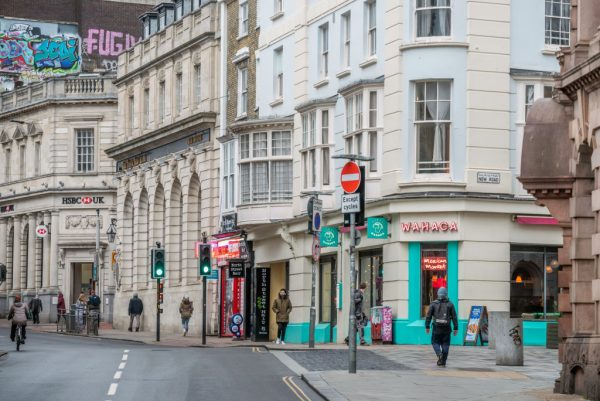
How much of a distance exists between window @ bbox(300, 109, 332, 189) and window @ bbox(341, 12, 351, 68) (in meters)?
1.80

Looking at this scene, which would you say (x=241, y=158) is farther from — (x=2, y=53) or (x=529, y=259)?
(x=2, y=53)

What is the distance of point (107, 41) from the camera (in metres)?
98.8

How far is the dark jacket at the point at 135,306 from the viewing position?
223 ft

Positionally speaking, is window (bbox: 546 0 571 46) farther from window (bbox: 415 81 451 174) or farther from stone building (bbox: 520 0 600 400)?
stone building (bbox: 520 0 600 400)

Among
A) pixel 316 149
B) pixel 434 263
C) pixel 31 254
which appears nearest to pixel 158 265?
pixel 316 149

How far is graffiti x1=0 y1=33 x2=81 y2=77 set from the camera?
9675 centimetres

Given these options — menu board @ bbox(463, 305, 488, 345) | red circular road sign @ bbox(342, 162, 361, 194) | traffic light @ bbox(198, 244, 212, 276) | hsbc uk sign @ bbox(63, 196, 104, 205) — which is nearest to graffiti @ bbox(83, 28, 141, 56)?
hsbc uk sign @ bbox(63, 196, 104, 205)

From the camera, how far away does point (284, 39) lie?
52.6m

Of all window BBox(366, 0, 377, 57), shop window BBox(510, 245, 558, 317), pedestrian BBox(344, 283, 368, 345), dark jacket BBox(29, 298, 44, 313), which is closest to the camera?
pedestrian BBox(344, 283, 368, 345)

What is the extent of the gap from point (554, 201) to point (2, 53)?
74.6 m

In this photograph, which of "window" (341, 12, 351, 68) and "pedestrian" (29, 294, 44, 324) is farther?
"pedestrian" (29, 294, 44, 324)

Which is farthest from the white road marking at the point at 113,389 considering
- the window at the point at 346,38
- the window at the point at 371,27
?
the window at the point at 346,38

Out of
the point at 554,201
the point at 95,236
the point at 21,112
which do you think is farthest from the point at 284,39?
the point at 21,112

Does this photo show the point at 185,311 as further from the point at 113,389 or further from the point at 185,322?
the point at 113,389
